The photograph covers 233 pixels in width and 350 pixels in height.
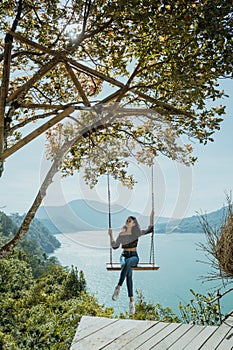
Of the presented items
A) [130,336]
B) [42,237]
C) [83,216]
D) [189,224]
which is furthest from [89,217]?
[42,237]

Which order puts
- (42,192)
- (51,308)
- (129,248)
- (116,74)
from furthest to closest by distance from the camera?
(51,308) → (129,248) → (116,74) → (42,192)

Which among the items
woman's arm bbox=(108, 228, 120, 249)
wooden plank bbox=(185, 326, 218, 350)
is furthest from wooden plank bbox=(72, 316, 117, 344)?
woman's arm bbox=(108, 228, 120, 249)

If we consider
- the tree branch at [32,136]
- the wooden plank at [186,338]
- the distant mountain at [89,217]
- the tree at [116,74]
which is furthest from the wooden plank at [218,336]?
the tree branch at [32,136]

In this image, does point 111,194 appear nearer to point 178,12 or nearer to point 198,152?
point 198,152

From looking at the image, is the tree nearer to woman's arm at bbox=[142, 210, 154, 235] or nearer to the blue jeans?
woman's arm at bbox=[142, 210, 154, 235]

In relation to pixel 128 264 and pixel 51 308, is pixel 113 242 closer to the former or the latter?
pixel 128 264
